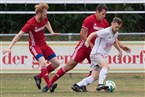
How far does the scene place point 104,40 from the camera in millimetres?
14719

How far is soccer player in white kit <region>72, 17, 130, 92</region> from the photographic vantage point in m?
14.5

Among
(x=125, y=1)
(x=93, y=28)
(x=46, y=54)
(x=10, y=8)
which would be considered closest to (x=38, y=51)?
(x=46, y=54)

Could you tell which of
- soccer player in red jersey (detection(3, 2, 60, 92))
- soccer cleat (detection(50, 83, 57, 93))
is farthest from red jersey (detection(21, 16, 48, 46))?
soccer cleat (detection(50, 83, 57, 93))

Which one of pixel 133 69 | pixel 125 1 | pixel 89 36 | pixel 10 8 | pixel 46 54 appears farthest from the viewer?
pixel 10 8

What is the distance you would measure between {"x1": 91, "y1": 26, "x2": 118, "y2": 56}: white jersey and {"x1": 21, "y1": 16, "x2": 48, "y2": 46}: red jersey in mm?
1268

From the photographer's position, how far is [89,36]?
1441 cm

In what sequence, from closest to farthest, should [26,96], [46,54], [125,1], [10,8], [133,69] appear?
[26,96] < [46,54] < [133,69] < [125,1] < [10,8]

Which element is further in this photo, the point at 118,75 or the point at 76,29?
the point at 76,29

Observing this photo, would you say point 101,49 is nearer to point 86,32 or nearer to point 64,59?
point 86,32

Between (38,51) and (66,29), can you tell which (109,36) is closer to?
(38,51)

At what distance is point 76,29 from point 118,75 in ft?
41.6

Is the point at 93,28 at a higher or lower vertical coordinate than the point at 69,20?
higher

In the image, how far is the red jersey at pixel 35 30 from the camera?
1494cm

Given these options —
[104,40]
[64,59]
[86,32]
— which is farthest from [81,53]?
[64,59]
